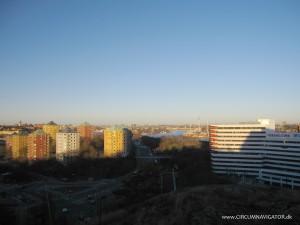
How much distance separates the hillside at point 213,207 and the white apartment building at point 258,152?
13913 millimetres

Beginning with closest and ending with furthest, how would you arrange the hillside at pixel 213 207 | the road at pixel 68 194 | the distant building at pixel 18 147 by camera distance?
the hillside at pixel 213 207 → the road at pixel 68 194 → the distant building at pixel 18 147

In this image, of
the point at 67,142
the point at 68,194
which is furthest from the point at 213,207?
the point at 67,142

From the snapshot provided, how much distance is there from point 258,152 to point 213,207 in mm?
17818

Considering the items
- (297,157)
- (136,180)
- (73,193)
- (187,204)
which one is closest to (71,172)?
(73,193)

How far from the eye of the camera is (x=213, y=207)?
700cm

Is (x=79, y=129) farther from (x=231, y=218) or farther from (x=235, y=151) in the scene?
(x=231, y=218)

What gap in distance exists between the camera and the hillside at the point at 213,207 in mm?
6500

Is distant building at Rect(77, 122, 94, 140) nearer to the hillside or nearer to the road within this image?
the road

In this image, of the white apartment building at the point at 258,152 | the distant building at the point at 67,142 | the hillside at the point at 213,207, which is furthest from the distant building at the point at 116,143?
the hillside at the point at 213,207

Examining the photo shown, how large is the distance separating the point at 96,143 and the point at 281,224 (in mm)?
35268

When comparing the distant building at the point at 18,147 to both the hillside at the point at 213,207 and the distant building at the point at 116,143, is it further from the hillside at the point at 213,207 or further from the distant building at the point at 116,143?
the hillside at the point at 213,207

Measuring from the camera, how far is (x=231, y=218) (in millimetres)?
6230

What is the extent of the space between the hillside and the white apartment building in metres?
13.9

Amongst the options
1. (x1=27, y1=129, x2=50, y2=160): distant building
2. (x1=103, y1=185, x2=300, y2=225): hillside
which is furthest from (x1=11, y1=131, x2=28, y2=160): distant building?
(x1=103, y1=185, x2=300, y2=225): hillside
